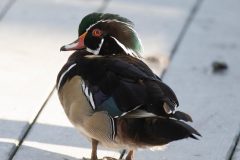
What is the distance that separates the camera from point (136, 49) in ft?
12.6

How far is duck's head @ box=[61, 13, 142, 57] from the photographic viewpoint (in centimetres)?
380

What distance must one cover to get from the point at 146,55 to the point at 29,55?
66 cm

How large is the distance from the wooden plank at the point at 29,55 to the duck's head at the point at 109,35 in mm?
640

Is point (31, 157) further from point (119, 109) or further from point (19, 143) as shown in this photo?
point (119, 109)

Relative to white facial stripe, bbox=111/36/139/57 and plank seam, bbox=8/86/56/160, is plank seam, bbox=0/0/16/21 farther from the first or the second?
white facial stripe, bbox=111/36/139/57

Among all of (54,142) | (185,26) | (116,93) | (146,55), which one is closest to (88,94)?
(116,93)

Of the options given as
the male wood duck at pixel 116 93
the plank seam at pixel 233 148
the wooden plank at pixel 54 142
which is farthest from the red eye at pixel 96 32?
the plank seam at pixel 233 148

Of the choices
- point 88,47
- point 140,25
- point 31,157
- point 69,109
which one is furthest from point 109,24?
point 140,25

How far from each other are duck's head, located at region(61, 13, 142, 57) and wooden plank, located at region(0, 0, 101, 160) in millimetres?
640

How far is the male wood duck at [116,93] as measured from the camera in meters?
3.42

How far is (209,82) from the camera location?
4762 mm

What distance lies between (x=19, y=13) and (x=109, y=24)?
1.67m

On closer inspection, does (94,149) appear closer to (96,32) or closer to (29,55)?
(96,32)

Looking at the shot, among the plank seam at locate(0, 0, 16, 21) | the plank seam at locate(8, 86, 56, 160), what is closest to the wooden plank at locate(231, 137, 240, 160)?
the plank seam at locate(8, 86, 56, 160)
